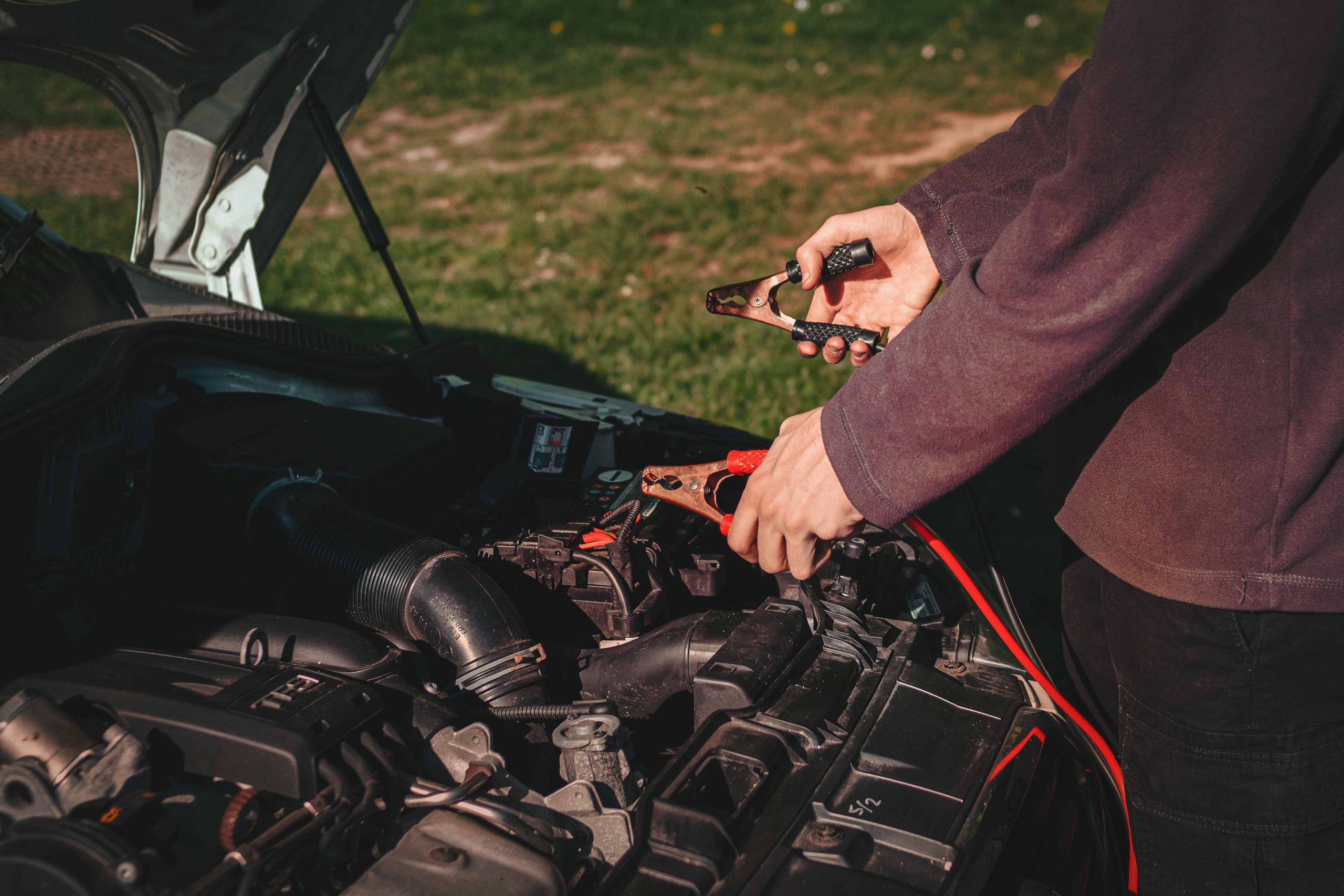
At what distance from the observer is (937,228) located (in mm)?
1750

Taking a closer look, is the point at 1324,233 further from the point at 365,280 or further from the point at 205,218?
the point at 365,280

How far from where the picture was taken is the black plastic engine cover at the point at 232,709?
1338 millimetres

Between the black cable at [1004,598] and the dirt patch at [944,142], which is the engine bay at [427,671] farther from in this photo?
the dirt patch at [944,142]

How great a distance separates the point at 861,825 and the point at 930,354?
645mm

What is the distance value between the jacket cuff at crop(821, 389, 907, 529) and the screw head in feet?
1.37

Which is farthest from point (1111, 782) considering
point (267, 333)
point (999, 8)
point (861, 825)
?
point (999, 8)

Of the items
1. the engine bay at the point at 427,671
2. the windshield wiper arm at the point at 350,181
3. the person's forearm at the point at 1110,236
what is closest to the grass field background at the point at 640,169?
the windshield wiper arm at the point at 350,181

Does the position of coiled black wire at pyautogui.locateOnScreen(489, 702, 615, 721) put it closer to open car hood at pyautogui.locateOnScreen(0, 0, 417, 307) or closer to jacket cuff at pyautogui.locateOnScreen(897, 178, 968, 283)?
jacket cuff at pyautogui.locateOnScreen(897, 178, 968, 283)

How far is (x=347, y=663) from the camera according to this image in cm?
165

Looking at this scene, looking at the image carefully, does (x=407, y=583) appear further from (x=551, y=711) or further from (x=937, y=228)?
(x=937, y=228)

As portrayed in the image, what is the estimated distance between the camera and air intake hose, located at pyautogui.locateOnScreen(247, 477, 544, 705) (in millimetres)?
1726

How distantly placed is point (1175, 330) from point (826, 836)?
81 centimetres

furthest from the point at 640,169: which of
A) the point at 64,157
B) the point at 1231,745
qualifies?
the point at 1231,745

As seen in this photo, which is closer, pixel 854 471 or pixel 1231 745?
pixel 854 471
